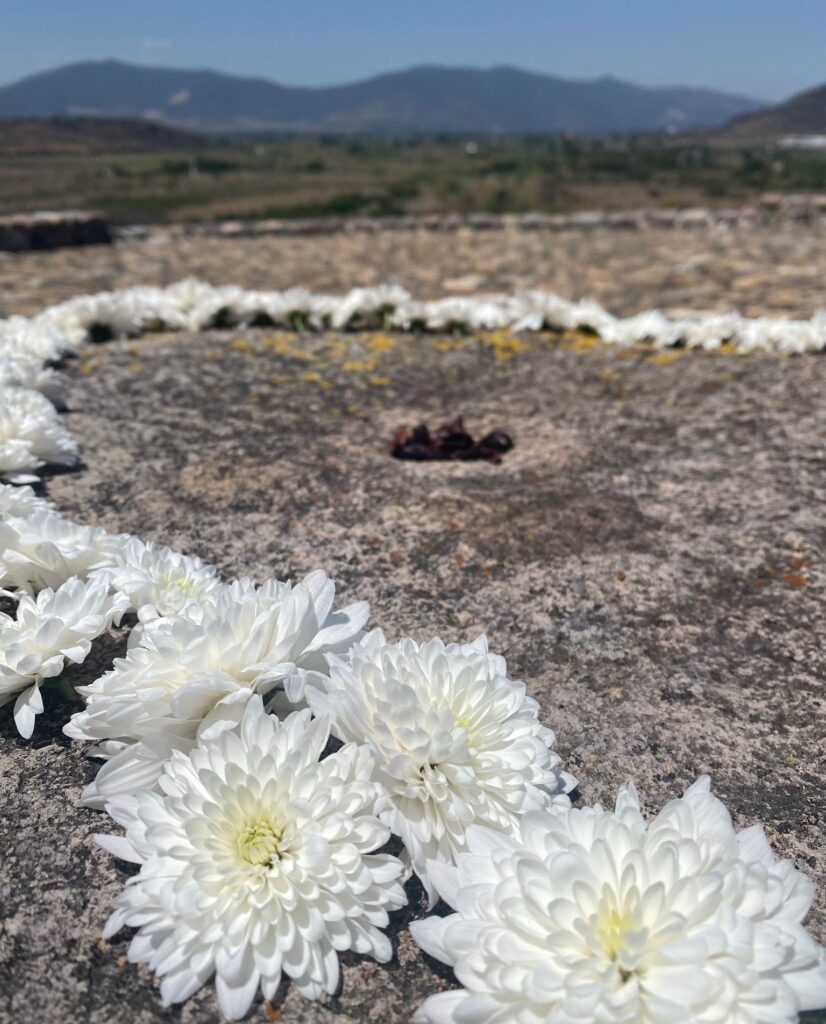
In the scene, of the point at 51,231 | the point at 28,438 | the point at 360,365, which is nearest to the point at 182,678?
the point at 28,438

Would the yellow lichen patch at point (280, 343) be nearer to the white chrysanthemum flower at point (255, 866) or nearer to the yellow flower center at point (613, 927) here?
the white chrysanthemum flower at point (255, 866)

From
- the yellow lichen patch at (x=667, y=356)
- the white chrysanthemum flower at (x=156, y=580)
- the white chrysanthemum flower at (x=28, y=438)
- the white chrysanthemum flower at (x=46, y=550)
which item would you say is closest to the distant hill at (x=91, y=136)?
the yellow lichen patch at (x=667, y=356)

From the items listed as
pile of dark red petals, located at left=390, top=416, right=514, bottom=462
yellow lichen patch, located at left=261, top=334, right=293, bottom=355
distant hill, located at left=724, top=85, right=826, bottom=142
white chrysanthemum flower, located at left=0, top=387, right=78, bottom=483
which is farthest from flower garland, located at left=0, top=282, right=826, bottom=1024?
distant hill, located at left=724, top=85, right=826, bottom=142

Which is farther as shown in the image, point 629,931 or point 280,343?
point 280,343

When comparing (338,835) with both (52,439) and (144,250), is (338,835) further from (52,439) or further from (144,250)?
(144,250)

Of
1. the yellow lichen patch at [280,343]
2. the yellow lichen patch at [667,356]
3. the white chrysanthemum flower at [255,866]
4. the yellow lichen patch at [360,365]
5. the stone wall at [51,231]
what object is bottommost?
the white chrysanthemum flower at [255,866]

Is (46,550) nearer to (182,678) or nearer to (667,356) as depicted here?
(182,678)
